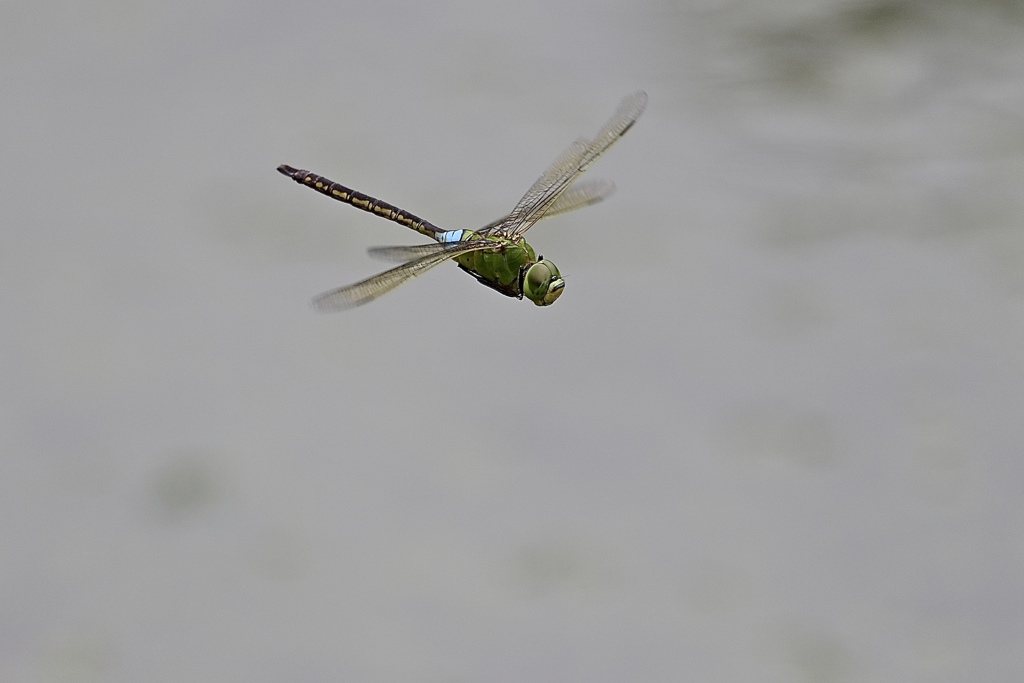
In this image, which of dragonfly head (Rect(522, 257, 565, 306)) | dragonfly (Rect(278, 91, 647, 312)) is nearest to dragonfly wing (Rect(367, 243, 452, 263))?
dragonfly (Rect(278, 91, 647, 312))

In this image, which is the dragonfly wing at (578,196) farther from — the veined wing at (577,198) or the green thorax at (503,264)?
the green thorax at (503,264)

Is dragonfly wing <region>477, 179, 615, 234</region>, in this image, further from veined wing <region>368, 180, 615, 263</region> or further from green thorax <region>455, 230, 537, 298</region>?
green thorax <region>455, 230, 537, 298</region>

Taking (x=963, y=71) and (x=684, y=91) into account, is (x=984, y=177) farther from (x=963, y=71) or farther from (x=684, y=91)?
(x=684, y=91)

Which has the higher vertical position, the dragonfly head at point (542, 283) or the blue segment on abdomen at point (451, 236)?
the dragonfly head at point (542, 283)

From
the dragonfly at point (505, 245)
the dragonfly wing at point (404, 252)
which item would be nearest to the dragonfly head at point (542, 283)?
the dragonfly at point (505, 245)

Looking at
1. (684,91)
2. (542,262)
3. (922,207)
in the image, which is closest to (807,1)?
(684,91)

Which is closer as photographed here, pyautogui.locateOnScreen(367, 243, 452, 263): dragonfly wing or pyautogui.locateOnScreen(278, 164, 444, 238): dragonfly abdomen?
pyautogui.locateOnScreen(367, 243, 452, 263): dragonfly wing
